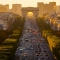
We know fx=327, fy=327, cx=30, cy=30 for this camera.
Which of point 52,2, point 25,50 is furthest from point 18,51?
point 52,2

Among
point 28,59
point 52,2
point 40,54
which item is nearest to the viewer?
point 28,59

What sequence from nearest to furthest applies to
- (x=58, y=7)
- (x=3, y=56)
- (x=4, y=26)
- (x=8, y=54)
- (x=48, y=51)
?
(x=3, y=56)
(x=8, y=54)
(x=48, y=51)
(x=4, y=26)
(x=58, y=7)

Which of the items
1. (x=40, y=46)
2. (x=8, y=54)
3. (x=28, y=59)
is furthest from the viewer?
(x=40, y=46)

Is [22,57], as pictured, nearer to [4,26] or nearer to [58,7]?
[4,26]

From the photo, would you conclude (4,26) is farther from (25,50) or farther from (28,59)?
(28,59)

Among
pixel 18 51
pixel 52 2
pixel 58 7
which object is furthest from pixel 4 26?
pixel 58 7

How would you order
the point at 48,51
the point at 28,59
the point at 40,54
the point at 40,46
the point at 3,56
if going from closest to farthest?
the point at 3,56 → the point at 28,59 → the point at 40,54 → the point at 48,51 → the point at 40,46

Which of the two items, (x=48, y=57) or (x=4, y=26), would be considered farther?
(x=4, y=26)

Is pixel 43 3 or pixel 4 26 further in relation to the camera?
pixel 43 3
